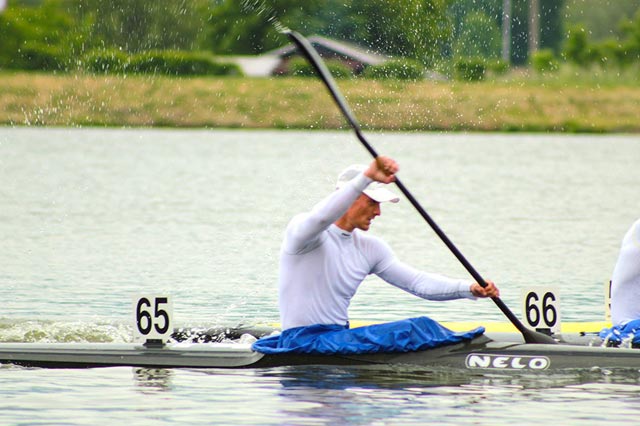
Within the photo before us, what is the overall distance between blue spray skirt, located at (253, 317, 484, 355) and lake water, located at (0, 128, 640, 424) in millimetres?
202

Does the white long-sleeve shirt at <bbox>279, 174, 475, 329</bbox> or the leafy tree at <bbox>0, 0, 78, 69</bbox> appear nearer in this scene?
the white long-sleeve shirt at <bbox>279, 174, 475, 329</bbox>

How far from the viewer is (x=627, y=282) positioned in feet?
34.3

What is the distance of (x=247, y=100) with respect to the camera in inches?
2048

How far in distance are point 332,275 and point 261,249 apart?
454 inches

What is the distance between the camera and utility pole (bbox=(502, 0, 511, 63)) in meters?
71.6

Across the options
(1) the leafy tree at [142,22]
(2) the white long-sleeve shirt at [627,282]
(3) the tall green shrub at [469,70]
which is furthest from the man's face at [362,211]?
(1) the leafy tree at [142,22]

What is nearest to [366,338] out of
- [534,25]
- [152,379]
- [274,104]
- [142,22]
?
[152,379]

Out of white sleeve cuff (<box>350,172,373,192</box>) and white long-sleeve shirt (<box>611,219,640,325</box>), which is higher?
white sleeve cuff (<box>350,172,373,192</box>)

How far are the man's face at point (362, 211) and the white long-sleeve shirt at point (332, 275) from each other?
167 mm

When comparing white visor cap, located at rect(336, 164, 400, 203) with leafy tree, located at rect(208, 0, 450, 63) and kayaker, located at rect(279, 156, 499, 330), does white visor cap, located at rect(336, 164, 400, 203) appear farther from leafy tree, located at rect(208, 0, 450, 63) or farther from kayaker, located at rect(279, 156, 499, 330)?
leafy tree, located at rect(208, 0, 450, 63)

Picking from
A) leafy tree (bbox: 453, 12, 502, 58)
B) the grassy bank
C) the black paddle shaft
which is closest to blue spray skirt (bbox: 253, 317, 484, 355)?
the black paddle shaft

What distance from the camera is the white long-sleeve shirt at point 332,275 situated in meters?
10.1

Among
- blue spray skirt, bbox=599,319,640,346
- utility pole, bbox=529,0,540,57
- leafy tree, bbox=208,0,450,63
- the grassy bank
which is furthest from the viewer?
utility pole, bbox=529,0,540,57

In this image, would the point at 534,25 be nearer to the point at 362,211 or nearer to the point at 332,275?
the point at 332,275
